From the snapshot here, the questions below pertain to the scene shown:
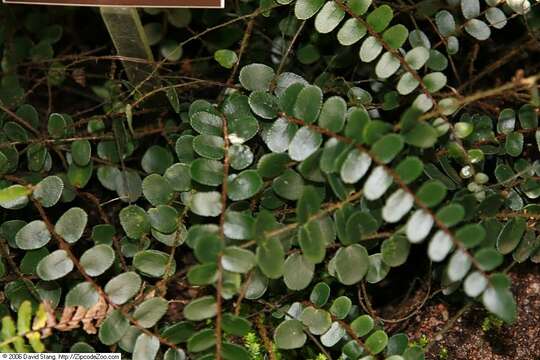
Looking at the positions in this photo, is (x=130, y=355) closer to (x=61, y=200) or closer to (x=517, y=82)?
(x=61, y=200)

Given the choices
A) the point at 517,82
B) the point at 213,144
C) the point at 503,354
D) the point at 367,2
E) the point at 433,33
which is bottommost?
the point at 503,354

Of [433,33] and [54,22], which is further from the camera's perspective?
[54,22]

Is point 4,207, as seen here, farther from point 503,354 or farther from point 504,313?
point 503,354

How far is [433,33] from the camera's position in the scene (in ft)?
5.84

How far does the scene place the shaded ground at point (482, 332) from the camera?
5.01 ft

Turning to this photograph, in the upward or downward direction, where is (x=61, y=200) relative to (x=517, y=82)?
downward

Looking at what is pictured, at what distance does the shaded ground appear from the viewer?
153 centimetres

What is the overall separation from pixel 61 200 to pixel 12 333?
1.29 ft

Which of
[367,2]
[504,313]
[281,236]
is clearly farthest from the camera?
[367,2]

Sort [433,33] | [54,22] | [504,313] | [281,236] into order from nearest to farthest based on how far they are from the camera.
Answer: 1. [504,313]
2. [281,236]
3. [433,33]
4. [54,22]

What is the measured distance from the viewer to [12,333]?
118 centimetres

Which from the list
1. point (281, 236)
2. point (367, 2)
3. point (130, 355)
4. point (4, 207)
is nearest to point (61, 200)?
point (4, 207)

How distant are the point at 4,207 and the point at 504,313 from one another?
917mm

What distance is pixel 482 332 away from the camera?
5.08 ft
